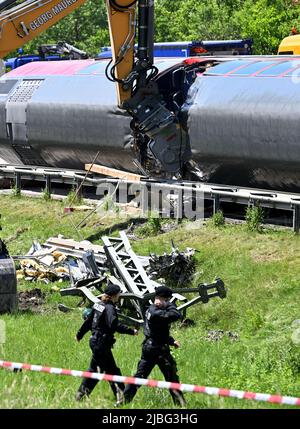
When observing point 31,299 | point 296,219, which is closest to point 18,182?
point 31,299

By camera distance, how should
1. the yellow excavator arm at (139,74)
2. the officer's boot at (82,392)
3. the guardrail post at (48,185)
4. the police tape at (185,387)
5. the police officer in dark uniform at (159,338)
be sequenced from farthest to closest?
the guardrail post at (48,185), the yellow excavator arm at (139,74), the police officer in dark uniform at (159,338), the officer's boot at (82,392), the police tape at (185,387)

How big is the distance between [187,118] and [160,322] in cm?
1175

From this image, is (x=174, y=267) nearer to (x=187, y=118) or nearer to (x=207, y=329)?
(x=207, y=329)

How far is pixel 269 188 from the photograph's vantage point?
2162 centimetres

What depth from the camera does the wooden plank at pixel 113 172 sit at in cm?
2347

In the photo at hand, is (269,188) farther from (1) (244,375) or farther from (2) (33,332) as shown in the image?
(1) (244,375)

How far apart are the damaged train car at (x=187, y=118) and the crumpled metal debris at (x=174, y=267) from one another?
9.77ft

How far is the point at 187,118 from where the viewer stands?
22828 millimetres

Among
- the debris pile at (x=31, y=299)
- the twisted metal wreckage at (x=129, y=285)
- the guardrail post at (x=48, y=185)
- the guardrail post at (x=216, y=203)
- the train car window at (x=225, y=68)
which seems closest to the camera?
the twisted metal wreckage at (x=129, y=285)

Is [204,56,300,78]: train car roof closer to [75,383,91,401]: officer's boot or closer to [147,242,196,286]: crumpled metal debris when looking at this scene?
[147,242,196,286]: crumpled metal debris

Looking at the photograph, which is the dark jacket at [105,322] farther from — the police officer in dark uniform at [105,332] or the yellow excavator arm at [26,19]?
the yellow excavator arm at [26,19]

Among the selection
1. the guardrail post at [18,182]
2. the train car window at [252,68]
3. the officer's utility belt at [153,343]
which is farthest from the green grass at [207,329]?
the train car window at [252,68]
